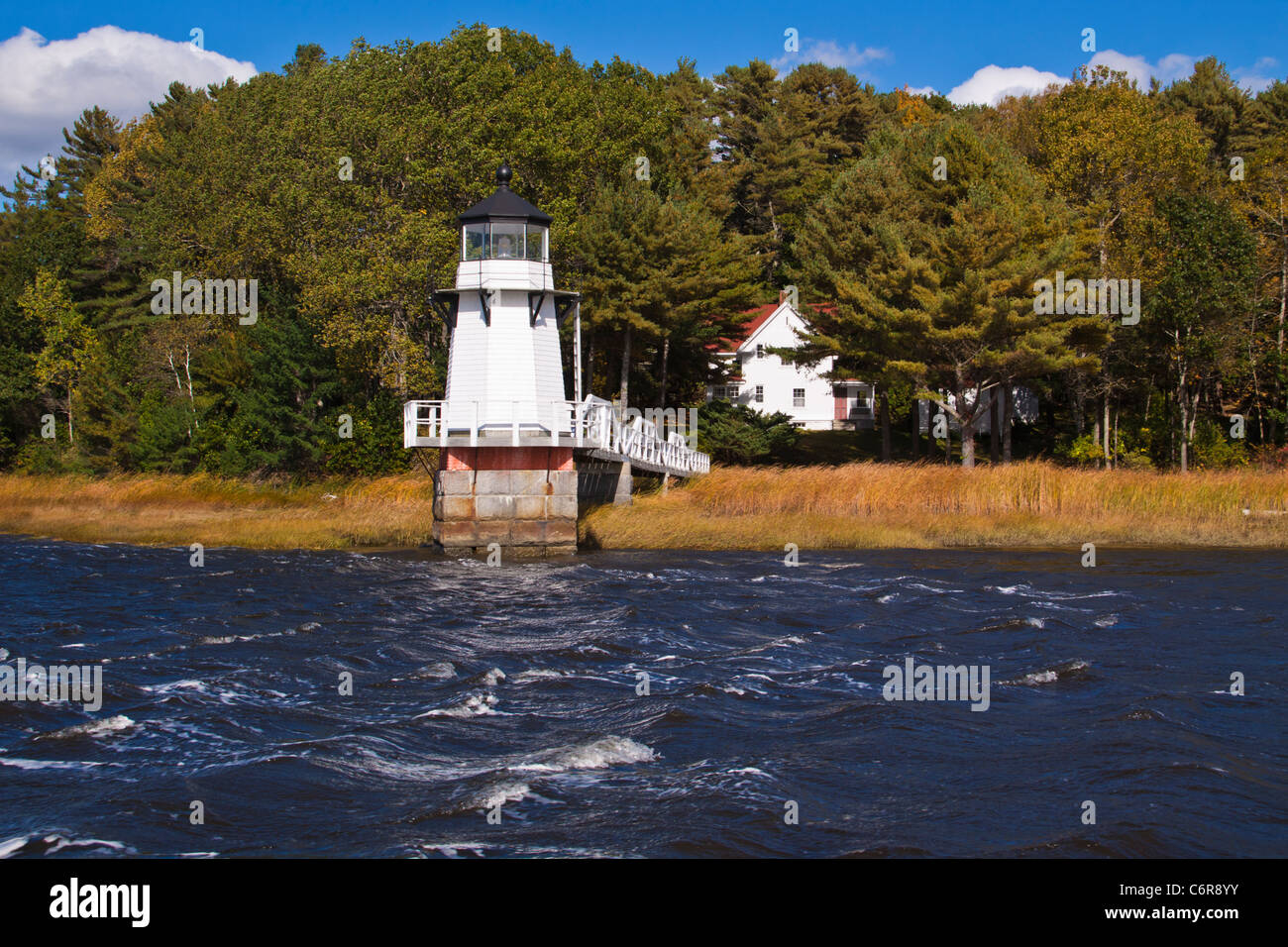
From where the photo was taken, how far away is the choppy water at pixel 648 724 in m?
8.70

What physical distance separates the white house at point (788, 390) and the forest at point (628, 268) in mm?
7748

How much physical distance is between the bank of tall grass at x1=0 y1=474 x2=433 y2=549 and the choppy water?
8665 millimetres

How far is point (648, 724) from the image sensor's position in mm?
11539

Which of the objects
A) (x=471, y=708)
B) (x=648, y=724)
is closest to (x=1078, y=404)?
(x=648, y=724)

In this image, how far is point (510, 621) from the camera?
58.2 feet

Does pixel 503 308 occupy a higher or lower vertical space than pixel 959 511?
higher

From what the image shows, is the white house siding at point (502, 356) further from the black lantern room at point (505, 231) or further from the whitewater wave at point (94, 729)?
the whitewater wave at point (94, 729)

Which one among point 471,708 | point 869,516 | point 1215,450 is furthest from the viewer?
point 1215,450

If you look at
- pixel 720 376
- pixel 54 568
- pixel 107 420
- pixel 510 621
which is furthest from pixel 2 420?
pixel 510 621

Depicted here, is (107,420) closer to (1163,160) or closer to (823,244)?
(823,244)

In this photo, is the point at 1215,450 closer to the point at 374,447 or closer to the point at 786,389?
the point at 786,389

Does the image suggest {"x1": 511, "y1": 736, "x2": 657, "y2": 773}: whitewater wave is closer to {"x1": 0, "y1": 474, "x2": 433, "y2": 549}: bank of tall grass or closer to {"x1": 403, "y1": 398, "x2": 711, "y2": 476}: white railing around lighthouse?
{"x1": 403, "y1": 398, "x2": 711, "y2": 476}: white railing around lighthouse

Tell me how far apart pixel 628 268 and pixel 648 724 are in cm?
3264

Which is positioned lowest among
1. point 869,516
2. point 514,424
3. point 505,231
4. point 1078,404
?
point 869,516
